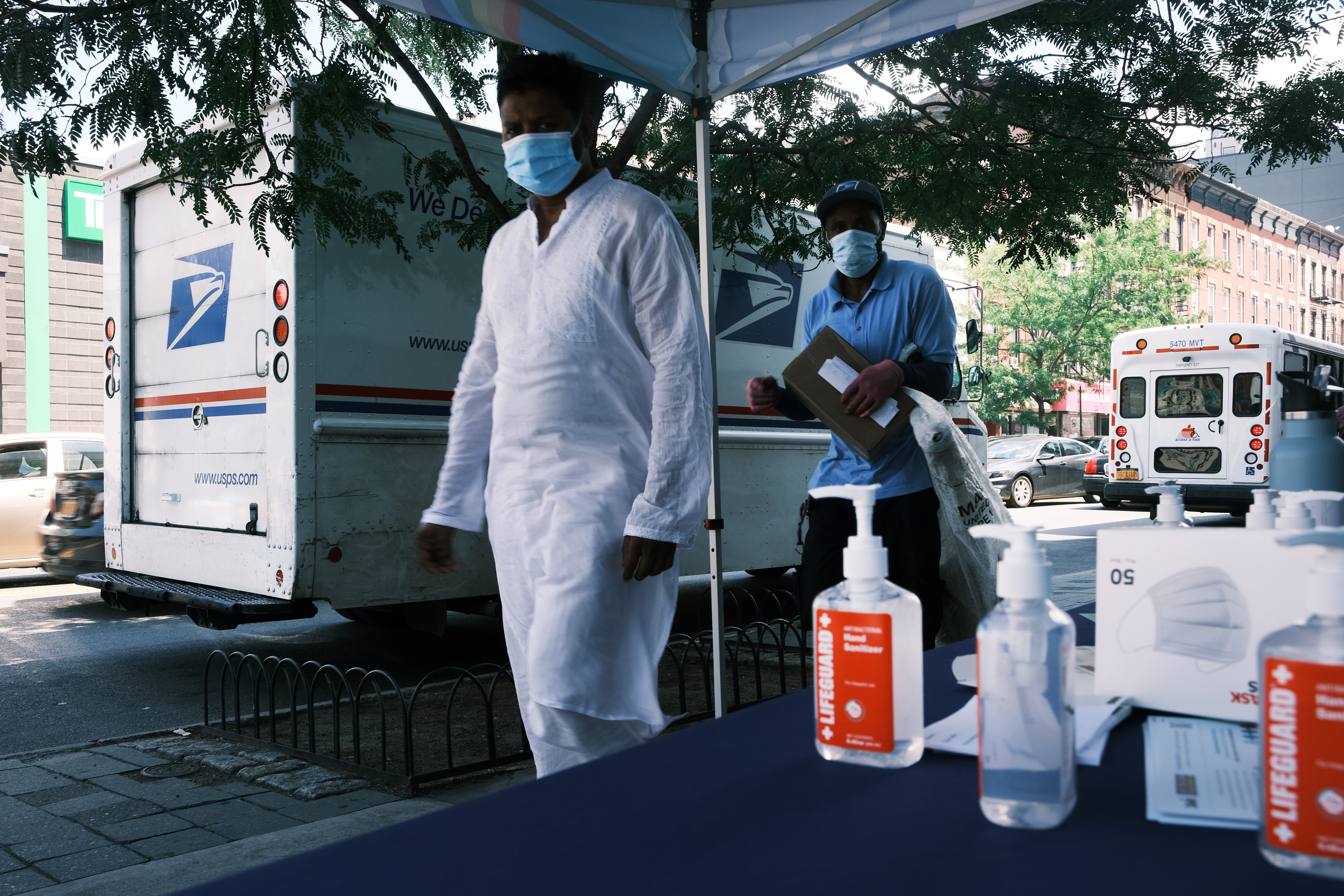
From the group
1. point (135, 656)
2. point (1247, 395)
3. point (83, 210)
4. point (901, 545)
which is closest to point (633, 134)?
point (901, 545)

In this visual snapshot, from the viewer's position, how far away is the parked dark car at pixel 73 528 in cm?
971

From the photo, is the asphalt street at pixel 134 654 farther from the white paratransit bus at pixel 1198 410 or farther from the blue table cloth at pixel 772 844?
the white paratransit bus at pixel 1198 410

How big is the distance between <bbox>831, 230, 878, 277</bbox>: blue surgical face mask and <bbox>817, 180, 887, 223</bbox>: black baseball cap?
11 centimetres

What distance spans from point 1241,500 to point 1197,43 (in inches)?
449

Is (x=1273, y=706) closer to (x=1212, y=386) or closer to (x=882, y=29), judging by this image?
(x=882, y=29)

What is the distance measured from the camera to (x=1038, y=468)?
23172 millimetres

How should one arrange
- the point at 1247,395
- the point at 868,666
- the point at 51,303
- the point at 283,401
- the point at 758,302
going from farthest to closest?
the point at 51,303
the point at 1247,395
the point at 758,302
the point at 283,401
the point at 868,666

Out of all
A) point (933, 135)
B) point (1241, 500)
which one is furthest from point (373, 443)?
point (1241, 500)

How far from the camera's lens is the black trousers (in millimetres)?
3420

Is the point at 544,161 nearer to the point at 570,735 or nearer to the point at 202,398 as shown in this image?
the point at 570,735

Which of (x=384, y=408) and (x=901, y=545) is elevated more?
(x=384, y=408)

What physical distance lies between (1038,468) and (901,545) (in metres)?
21.0

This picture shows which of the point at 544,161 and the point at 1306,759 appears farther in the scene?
the point at 544,161

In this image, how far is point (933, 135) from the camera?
7223 millimetres
